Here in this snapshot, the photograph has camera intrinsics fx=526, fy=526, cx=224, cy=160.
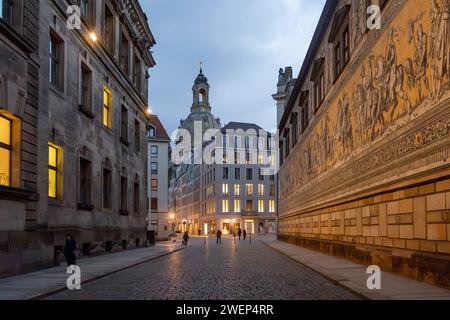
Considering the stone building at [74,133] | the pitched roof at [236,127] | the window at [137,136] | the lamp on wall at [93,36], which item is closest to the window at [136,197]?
the stone building at [74,133]

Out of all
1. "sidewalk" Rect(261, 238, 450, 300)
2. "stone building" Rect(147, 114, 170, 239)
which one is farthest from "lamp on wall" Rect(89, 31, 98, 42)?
"stone building" Rect(147, 114, 170, 239)

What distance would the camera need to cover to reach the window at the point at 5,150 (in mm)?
16656

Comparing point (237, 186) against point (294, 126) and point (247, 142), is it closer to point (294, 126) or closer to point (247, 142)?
point (247, 142)

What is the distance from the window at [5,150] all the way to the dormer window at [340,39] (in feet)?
47.7

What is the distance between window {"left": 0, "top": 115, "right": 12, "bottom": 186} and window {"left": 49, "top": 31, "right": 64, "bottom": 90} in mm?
5815

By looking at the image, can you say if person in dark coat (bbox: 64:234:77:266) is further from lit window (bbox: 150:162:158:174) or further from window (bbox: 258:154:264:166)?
window (bbox: 258:154:264:166)

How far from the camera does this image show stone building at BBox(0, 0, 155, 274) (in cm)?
1756

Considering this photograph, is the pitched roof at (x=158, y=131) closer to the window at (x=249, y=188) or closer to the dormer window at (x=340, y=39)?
the window at (x=249, y=188)

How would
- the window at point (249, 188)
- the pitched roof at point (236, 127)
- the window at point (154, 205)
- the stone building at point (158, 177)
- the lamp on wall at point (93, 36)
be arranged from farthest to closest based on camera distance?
the pitched roof at point (236, 127) < the window at point (249, 188) < the window at point (154, 205) < the stone building at point (158, 177) < the lamp on wall at point (93, 36)

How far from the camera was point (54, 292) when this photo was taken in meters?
13.2

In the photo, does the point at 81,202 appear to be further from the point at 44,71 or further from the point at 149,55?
the point at 149,55

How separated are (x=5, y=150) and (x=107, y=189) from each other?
15021 mm

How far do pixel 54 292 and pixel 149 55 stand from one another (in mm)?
33370

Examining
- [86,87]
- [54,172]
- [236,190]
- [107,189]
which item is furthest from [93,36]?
[236,190]
